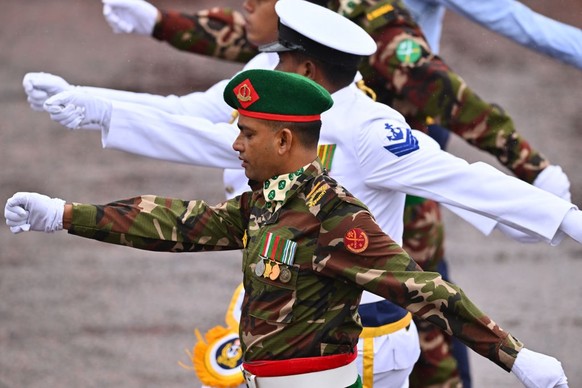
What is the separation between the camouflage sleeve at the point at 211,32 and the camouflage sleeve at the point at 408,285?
7.14 ft

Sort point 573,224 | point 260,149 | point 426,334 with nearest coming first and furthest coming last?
point 260,149
point 573,224
point 426,334

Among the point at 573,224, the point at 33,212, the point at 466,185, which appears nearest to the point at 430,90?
the point at 466,185

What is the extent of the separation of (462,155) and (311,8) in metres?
5.66

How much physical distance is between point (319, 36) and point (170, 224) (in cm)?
78

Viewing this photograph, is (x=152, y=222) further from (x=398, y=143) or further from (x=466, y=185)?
(x=466, y=185)

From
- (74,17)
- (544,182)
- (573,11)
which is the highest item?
(544,182)

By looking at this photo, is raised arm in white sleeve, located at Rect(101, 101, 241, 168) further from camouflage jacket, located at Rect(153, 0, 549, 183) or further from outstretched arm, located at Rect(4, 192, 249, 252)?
camouflage jacket, located at Rect(153, 0, 549, 183)

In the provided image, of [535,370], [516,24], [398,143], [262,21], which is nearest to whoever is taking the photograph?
[535,370]

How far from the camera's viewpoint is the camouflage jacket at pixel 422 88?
5.02 m

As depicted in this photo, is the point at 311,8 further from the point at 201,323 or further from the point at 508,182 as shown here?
the point at 201,323

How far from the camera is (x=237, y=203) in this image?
12.3 ft

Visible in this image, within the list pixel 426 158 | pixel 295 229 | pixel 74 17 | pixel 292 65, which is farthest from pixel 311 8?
pixel 74 17

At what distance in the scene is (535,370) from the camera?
3453mm

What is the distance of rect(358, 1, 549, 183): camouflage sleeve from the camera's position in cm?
503
